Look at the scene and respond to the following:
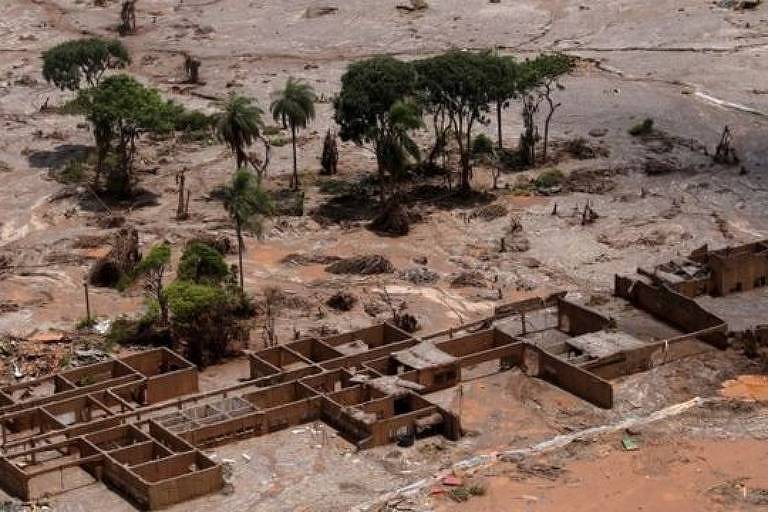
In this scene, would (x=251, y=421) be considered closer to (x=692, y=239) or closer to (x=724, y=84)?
(x=692, y=239)

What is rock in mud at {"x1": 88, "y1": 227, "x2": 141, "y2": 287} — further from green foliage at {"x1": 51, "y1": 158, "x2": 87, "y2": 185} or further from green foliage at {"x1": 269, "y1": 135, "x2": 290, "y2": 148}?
green foliage at {"x1": 269, "y1": 135, "x2": 290, "y2": 148}

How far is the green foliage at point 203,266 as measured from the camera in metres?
52.2

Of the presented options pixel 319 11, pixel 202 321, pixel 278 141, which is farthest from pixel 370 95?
pixel 319 11

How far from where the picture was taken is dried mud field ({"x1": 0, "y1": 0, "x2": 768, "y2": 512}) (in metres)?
41.2

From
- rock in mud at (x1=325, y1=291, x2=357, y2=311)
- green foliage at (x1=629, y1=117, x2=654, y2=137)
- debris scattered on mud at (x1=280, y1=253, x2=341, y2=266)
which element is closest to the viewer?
rock in mud at (x1=325, y1=291, x2=357, y2=311)

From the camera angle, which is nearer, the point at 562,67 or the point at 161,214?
the point at 161,214

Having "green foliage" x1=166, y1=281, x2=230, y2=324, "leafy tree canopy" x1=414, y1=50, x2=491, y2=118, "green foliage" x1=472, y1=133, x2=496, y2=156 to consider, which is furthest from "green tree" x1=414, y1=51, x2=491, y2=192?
"green foliage" x1=166, y1=281, x2=230, y2=324

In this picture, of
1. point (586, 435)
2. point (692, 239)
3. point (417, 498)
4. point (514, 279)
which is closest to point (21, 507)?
point (417, 498)

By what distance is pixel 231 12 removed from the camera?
10612 cm

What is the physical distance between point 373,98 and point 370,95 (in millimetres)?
194

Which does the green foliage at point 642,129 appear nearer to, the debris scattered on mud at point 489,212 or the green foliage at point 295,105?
the debris scattered on mud at point 489,212

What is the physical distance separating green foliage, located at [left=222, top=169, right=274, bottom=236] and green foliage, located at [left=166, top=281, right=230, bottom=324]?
5053 mm

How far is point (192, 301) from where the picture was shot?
48.3 meters

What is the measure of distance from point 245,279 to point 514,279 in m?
10.0
